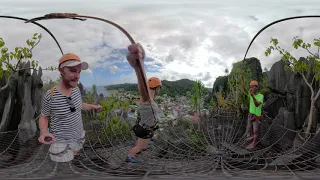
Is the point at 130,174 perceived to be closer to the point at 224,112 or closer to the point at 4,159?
the point at 4,159

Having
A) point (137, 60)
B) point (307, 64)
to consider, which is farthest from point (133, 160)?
point (307, 64)

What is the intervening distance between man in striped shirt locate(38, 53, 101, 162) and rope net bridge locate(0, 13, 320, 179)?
0.21ft

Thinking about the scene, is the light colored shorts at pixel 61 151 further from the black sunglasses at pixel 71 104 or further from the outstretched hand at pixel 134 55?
the outstretched hand at pixel 134 55

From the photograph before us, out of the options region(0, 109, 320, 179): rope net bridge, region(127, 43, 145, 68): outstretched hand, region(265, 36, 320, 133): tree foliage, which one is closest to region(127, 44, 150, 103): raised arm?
region(127, 43, 145, 68): outstretched hand

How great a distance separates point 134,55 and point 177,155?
0.87 m

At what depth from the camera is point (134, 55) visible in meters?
1.48

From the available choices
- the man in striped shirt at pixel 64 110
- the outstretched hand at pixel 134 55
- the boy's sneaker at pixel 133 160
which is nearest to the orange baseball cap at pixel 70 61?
the man in striped shirt at pixel 64 110

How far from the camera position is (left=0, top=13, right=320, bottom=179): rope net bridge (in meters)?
1.53

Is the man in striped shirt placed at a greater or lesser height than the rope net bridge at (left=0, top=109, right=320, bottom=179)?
greater

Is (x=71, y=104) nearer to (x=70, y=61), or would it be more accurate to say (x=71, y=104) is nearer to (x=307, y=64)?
(x=70, y=61)

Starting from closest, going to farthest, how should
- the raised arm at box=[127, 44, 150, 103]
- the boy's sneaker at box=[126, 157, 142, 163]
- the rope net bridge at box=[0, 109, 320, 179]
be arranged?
1. the raised arm at box=[127, 44, 150, 103]
2. the rope net bridge at box=[0, 109, 320, 179]
3. the boy's sneaker at box=[126, 157, 142, 163]

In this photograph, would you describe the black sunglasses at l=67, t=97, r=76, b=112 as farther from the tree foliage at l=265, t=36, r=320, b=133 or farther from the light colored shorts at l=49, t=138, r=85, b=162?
the tree foliage at l=265, t=36, r=320, b=133

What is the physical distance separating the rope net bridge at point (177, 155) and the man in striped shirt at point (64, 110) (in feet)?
0.21

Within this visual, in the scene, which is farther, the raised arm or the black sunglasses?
the black sunglasses
